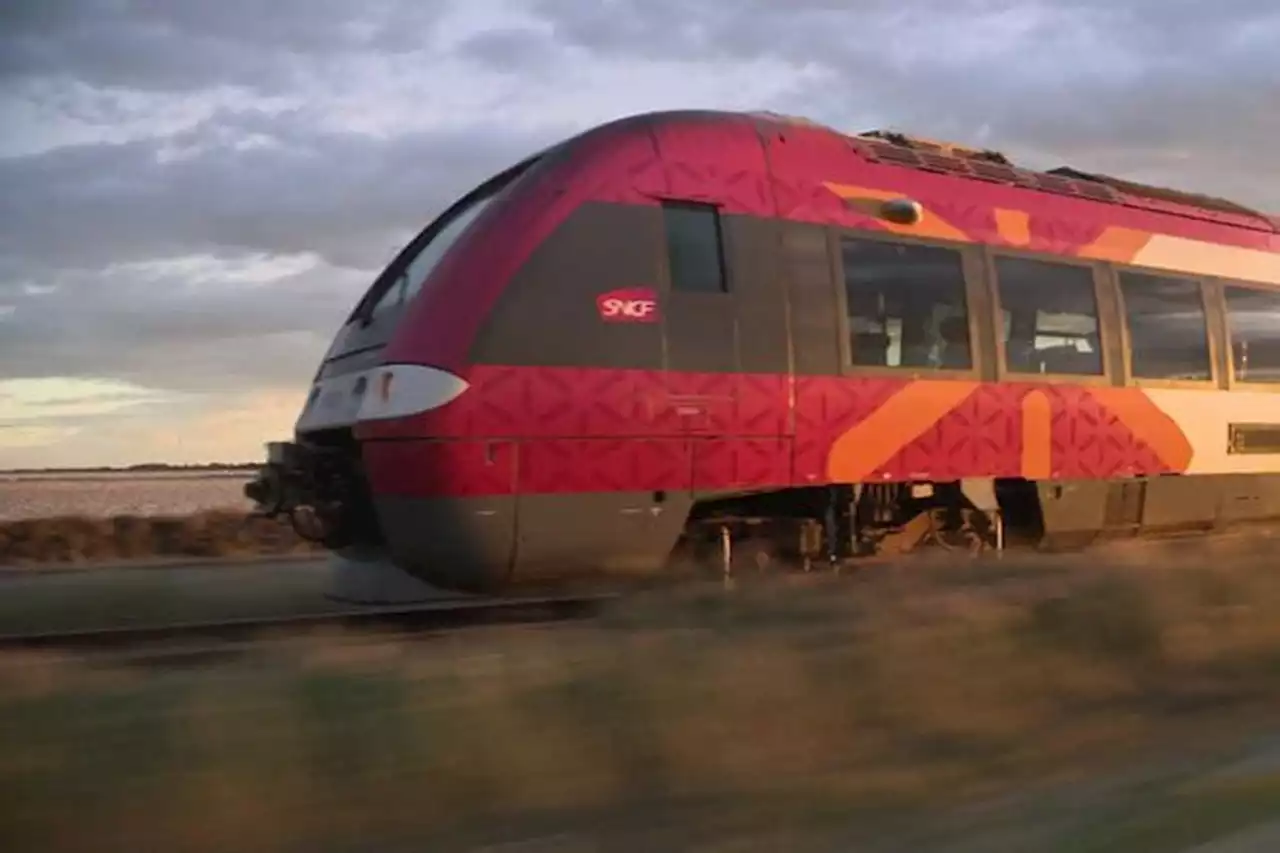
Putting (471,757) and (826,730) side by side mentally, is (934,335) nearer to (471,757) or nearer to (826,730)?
(826,730)

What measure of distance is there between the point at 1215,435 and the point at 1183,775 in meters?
8.22

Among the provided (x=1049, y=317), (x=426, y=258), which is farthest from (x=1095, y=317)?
(x=426, y=258)

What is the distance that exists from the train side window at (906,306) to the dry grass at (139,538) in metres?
8.32

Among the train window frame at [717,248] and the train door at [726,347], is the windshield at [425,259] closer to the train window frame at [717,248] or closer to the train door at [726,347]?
the train window frame at [717,248]

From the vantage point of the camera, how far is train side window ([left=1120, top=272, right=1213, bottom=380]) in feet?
43.0

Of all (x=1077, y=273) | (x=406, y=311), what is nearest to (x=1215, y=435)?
(x=1077, y=273)

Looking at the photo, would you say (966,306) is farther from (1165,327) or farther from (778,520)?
(1165,327)

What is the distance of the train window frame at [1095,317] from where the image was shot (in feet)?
38.9

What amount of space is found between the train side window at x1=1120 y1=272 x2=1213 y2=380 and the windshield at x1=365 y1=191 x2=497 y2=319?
5.81 m

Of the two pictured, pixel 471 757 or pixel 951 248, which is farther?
pixel 951 248

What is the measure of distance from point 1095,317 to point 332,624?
22.4 feet

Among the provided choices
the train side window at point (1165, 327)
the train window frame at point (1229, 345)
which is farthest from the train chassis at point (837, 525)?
the train window frame at point (1229, 345)

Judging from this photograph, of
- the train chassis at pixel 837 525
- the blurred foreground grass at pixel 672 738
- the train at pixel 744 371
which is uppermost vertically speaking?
the train at pixel 744 371

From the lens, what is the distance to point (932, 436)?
36.8 feet
